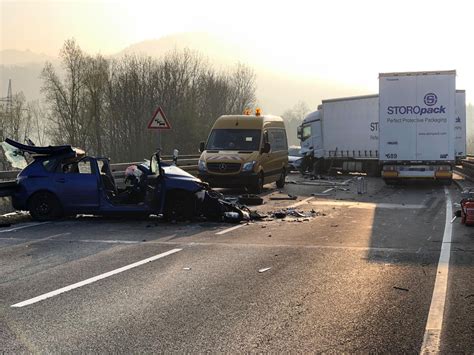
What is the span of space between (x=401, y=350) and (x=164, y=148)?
47.5m

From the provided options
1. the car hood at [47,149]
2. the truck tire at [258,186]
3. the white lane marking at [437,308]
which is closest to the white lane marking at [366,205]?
the truck tire at [258,186]

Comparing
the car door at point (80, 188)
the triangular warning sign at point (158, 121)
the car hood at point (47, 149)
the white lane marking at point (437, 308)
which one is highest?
the triangular warning sign at point (158, 121)

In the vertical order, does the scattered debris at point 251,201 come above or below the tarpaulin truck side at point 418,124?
below

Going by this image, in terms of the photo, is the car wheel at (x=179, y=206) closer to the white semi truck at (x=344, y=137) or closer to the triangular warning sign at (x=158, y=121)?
the triangular warning sign at (x=158, y=121)

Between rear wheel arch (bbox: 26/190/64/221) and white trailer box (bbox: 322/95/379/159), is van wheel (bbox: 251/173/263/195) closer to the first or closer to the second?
rear wheel arch (bbox: 26/190/64/221)

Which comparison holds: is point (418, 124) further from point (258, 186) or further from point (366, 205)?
point (258, 186)

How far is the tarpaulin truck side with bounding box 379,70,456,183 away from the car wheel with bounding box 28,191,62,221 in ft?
42.4

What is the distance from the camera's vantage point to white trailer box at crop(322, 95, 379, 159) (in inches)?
1089

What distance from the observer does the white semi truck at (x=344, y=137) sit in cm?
2775

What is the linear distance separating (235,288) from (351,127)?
23.4 metres

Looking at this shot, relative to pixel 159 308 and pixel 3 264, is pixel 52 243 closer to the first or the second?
pixel 3 264

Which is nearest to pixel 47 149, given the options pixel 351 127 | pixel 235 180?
pixel 235 180

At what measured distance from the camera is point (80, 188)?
11438mm

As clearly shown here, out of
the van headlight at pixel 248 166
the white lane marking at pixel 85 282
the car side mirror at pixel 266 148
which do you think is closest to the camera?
the white lane marking at pixel 85 282
